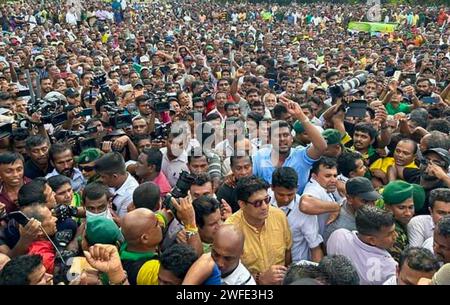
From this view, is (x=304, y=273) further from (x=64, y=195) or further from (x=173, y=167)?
(x=173, y=167)

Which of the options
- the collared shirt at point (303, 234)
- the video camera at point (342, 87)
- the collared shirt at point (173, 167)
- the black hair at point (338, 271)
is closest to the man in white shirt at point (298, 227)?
the collared shirt at point (303, 234)

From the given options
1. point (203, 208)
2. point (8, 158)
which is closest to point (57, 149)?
point (8, 158)

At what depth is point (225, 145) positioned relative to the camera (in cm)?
506

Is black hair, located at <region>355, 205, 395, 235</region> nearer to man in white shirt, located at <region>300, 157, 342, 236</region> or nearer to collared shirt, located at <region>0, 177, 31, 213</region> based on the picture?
man in white shirt, located at <region>300, 157, 342, 236</region>

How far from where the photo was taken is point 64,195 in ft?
12.1

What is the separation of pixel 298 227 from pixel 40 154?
8.15 feet

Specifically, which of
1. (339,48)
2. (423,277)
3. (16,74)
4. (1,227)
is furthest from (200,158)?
(339,48)

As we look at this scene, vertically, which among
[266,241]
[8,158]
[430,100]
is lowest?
[430,100]

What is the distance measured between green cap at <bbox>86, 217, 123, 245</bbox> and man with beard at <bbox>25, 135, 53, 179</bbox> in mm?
1748

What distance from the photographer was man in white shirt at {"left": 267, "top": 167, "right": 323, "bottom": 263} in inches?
131

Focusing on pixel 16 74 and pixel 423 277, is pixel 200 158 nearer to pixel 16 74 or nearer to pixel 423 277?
pixel 423 277

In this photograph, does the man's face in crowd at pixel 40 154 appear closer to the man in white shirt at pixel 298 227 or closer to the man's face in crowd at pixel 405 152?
the man in white shirt at pixel 298 227

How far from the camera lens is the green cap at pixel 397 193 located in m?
3.42

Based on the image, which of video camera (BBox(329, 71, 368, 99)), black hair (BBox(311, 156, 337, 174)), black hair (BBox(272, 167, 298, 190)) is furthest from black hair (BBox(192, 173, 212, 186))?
video camera (BBox(329, 71, 368, 99))
